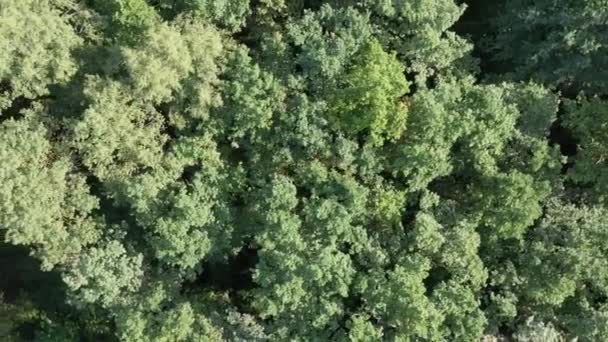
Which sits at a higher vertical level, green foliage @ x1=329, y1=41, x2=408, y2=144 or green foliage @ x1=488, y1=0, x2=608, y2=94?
green foliage @ x1=488, y1=0, x2=608, y2=94

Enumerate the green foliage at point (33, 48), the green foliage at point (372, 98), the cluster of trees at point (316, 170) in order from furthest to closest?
the green foliage at point (372, 98)
the cluster of trees at point (316, 170)
the green foliage at point (33, 48)

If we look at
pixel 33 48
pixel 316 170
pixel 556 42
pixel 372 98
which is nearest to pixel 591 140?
pixel 556 42

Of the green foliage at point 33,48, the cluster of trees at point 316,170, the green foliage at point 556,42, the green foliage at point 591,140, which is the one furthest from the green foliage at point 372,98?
the green foliage at point 33,48

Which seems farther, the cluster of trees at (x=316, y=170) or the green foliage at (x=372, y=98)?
the green foliage at (x=372, y=98)

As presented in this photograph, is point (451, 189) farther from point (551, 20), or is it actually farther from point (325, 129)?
point (551, 20)

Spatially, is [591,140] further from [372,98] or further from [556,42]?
[372,98]

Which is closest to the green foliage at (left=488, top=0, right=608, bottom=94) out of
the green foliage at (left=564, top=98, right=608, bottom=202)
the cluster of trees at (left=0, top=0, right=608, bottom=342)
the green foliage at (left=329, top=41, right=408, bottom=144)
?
the cluster of trees at (left=0, top=0, right=608, bottom=342)

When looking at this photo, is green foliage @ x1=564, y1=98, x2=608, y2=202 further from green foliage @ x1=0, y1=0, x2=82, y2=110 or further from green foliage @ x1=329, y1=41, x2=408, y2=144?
green foliage @ x1=0, y1=0, x2=82, y2=110

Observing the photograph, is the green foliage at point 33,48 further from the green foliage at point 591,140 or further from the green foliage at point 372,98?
the green foliage at point 591,140
